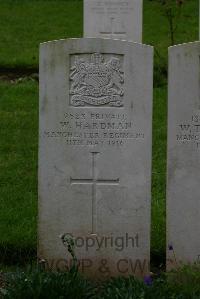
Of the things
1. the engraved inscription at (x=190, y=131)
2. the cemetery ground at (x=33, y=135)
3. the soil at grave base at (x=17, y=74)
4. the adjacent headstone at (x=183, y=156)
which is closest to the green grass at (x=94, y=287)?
the cemetery ground at (x=33, y=135)

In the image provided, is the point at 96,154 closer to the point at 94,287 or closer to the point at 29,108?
the point at 94,287

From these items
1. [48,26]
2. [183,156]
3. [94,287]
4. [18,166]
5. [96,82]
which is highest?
[48,26]

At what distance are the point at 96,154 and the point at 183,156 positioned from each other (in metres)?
0.61

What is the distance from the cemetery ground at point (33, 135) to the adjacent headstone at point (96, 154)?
1.30 feet

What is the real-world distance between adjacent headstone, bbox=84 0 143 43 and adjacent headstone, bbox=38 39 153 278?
5069 mm

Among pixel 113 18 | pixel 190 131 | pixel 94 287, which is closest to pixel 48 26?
pixel 113 18

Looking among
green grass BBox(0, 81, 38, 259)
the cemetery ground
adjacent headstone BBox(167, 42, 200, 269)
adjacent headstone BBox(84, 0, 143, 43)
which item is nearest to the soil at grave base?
the cemetery ground

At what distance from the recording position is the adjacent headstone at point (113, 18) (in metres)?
10.8

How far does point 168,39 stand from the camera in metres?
14.3

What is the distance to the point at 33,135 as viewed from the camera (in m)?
9.49

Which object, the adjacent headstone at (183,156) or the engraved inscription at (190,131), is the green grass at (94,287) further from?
the engraved inscription at (190,131)

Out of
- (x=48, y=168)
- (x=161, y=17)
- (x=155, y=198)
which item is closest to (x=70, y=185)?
(x=48, y=168)

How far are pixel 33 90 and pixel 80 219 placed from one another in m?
5.52

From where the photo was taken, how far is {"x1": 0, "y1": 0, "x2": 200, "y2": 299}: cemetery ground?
17.6ft
